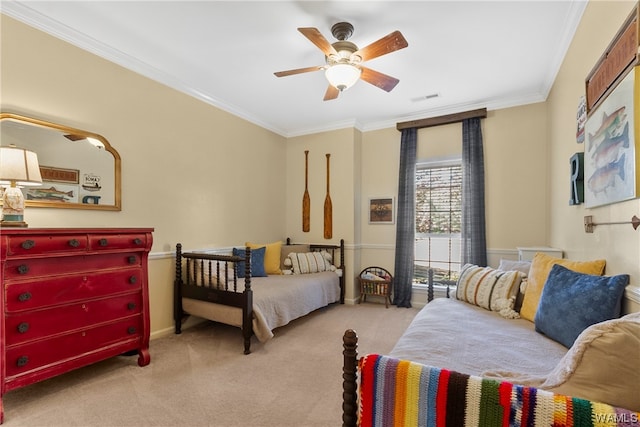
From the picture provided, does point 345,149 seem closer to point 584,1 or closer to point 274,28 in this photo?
point 274,28

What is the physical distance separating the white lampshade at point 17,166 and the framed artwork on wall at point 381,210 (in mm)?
3717

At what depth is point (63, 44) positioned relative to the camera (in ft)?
8.01

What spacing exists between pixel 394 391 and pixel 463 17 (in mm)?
2549

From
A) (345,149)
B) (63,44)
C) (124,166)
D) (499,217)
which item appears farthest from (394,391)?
(345,149)

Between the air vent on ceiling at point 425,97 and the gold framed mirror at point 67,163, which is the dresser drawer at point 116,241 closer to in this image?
the gold framed mirror at point 67,163

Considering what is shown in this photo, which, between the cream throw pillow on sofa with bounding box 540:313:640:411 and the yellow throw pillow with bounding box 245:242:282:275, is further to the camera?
the yellow throw pillow with bounding box 245:242:282:275

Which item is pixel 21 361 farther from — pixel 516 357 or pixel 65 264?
pixel 516 357

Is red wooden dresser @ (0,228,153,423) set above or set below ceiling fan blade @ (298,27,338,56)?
below

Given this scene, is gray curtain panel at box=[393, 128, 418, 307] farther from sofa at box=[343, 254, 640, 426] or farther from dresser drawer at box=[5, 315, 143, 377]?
dresser drawer at box=[5, 315, 143, 377]

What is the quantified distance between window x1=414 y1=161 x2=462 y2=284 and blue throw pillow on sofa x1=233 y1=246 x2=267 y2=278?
7.05 ft

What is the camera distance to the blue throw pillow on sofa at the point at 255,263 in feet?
12.2

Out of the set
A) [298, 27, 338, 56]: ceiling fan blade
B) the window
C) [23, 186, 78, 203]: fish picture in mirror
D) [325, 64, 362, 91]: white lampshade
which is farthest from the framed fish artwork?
[23, 186, 78, 203]: fish picture in mirror

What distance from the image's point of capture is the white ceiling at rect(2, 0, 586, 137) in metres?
2.19

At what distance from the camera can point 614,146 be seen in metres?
1.58
